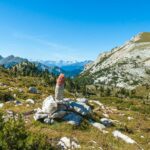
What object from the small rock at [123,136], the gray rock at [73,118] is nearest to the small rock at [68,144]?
the gray rock at [73,118]

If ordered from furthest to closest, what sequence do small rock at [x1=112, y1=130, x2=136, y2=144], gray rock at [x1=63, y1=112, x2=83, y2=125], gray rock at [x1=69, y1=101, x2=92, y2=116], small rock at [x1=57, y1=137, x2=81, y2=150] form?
gray rock at [x1=69, y1=101, x2=92, y2=116] < gray rock at [x1=63, y1=112, x2=83, y2=125] < small rock at [x1=112, y1=130, x2=136, y2=144] < small rock at [x1=57, y1=137, x2=81, y2=150]

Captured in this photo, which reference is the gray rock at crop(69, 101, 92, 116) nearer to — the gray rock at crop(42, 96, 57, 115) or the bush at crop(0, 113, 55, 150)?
the gray rock at crop(42, 96, 57, 115)

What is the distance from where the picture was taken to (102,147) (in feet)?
107

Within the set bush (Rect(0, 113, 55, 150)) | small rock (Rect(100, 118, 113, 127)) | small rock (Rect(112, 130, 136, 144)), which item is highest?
bush (Rect(0, 113, 55, 150))

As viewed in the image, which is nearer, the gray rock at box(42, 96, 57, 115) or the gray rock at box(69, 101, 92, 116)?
the gray rock at box(42, 96, 57, 115)

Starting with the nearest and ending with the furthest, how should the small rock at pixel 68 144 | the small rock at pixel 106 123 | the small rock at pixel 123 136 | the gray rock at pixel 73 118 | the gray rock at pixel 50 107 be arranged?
the small rock at pixel 68 144, the small rock at pixel 123 136, the gray rock at pixel 73 118, the gray rock at pixel 50 107, the small rock at pixel 106 123

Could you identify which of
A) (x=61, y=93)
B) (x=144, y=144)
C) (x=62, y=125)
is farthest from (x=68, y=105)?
(x=144, y=144)

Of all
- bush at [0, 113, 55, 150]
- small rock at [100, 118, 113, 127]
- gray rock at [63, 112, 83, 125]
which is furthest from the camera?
small rock at [100, 118, 113, 127]

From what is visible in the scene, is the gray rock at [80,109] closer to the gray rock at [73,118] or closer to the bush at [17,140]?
the gray rock at [73,118]

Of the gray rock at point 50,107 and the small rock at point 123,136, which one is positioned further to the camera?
the gray rock at point 50,107

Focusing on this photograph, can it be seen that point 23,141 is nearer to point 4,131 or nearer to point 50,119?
point 4,131

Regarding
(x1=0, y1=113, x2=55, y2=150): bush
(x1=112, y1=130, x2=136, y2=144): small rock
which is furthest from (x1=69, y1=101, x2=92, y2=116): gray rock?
(x1=0, y1=113, x2=55, y2=150): bush

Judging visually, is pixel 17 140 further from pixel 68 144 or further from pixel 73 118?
pixel 73 118

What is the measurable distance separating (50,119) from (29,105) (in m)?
10.3
